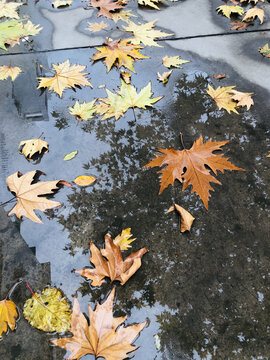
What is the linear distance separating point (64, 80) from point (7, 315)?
5.64ft

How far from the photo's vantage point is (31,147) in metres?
1.95

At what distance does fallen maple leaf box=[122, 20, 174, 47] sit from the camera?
265 centimetres

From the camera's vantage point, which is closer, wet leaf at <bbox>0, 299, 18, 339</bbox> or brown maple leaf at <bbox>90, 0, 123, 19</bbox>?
wet leaf at <bbox>0, 299, 18, 339</bbox>

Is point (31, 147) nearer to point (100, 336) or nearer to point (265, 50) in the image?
point (100, 336)

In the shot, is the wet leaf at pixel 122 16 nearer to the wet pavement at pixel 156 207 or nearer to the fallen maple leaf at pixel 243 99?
the wet pavement at pixel 156 207

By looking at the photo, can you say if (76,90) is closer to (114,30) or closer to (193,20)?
(114,30)

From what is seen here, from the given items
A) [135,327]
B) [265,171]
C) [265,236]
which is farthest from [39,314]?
[265,171]

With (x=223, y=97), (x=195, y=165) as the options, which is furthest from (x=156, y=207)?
(x=223, y=97)

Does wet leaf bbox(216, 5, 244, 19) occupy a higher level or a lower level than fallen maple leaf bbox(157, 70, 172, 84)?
higher

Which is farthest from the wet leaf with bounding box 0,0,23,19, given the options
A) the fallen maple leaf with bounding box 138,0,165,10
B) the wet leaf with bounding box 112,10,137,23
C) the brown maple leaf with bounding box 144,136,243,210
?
the brown maple leaf with bounding box 144,136,243,210

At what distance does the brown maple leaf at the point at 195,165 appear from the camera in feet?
5.84

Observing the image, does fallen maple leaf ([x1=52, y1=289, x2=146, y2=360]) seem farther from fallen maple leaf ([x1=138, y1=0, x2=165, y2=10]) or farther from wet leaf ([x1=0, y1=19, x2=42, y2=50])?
fallen maple leaf ([x1=138, y1=0, x2=165, y2=10])

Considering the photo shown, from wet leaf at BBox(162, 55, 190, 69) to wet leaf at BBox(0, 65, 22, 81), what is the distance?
121 cm

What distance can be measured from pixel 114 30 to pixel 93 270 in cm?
230
